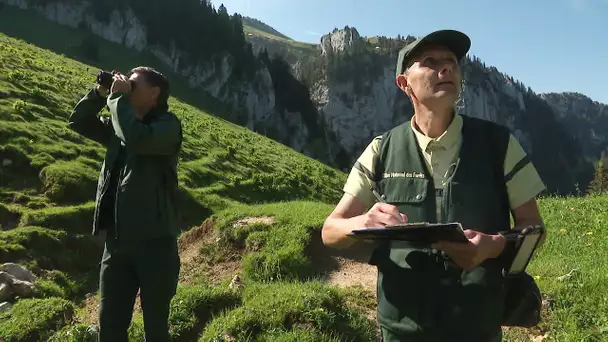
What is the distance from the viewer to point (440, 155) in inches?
106

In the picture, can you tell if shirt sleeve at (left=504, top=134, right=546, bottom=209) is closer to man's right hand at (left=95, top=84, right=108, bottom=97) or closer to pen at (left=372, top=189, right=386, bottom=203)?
pen at (left=372, top=189, right=386, bottom=203)

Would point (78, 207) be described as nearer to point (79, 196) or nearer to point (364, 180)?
point (79, 196)

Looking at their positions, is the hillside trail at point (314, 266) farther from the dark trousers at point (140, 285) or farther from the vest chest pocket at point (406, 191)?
the vest chest pocket at point (406, 191)

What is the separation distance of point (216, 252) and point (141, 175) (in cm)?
591

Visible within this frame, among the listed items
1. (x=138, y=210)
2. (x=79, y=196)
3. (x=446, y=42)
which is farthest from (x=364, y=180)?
(x=79, y=196)

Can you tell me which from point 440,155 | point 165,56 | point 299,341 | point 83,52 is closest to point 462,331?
point 440,155

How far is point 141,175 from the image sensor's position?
14.1 feet

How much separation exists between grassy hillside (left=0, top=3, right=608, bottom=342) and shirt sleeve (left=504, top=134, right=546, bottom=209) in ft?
11.8

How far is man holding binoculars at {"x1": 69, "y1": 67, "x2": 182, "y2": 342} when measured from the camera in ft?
13.6

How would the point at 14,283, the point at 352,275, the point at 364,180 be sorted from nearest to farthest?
the point at 364,180, the point at 14,283, the point at 352,275

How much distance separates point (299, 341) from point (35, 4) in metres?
90.8

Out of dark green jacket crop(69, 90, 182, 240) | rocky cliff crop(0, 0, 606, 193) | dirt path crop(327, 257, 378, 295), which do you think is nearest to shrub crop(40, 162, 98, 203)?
dirt path crop(327, 257, 378, 295)

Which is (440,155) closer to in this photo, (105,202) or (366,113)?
(105,202)

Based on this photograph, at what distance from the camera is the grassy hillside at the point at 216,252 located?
5836mm
